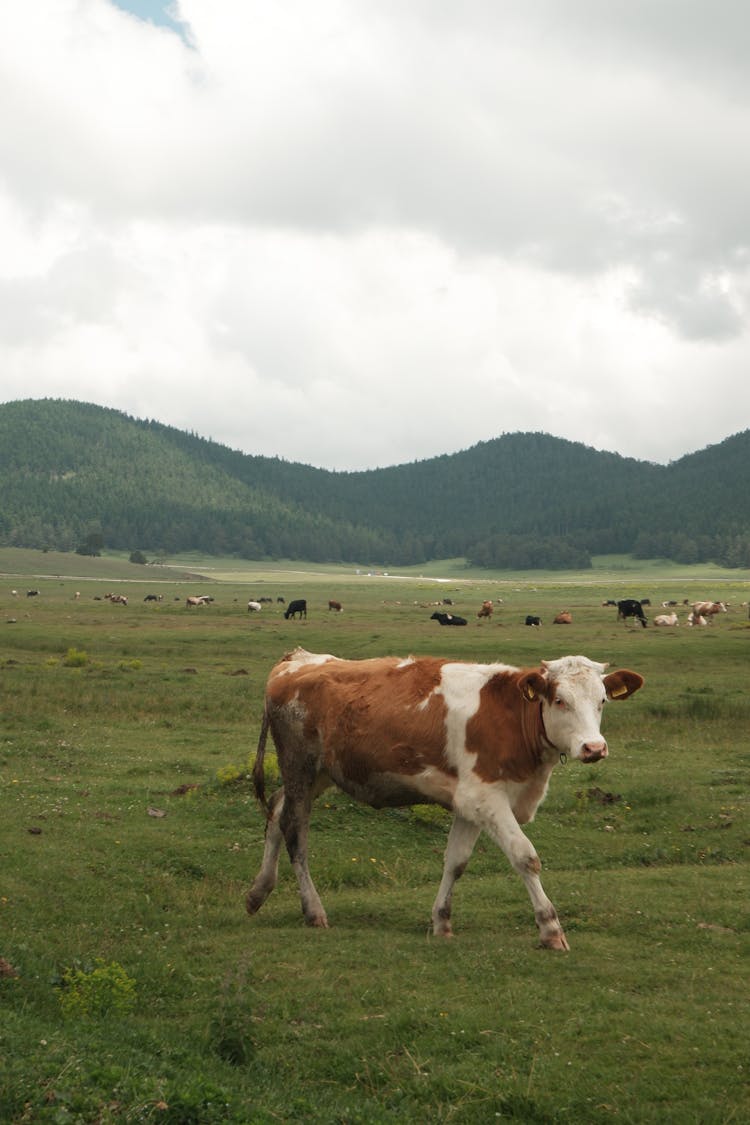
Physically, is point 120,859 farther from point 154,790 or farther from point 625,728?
point 625,728

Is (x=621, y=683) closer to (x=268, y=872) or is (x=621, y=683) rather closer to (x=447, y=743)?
(x=447, y=743)

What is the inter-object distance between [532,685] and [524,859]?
6.58 feet

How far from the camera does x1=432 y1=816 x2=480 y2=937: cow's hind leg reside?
11438mm

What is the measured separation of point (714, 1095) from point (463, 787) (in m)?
4.60

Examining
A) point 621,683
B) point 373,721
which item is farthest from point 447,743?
point 621,683

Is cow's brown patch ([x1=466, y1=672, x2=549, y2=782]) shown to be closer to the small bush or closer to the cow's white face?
the cow's white face

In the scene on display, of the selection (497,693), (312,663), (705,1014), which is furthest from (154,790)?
(705,1014)

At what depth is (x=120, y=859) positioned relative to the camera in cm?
1445

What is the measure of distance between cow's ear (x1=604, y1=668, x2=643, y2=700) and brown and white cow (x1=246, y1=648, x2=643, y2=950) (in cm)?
2

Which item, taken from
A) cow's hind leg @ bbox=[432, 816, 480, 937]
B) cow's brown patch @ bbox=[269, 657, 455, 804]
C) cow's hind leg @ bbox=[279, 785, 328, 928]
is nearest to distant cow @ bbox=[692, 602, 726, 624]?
cow's brown patch @ bbox=[269, 657, 455, 804]

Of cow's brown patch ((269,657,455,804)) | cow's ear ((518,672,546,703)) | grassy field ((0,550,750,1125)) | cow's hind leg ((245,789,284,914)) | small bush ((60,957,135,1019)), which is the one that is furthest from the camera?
cow's hind leg ((245,789,284,914))

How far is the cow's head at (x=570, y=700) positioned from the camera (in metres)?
10.9

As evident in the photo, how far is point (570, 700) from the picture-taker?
11.1 metres

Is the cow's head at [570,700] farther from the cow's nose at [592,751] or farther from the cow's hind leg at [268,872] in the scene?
the cow's hind leg at [268,872]
